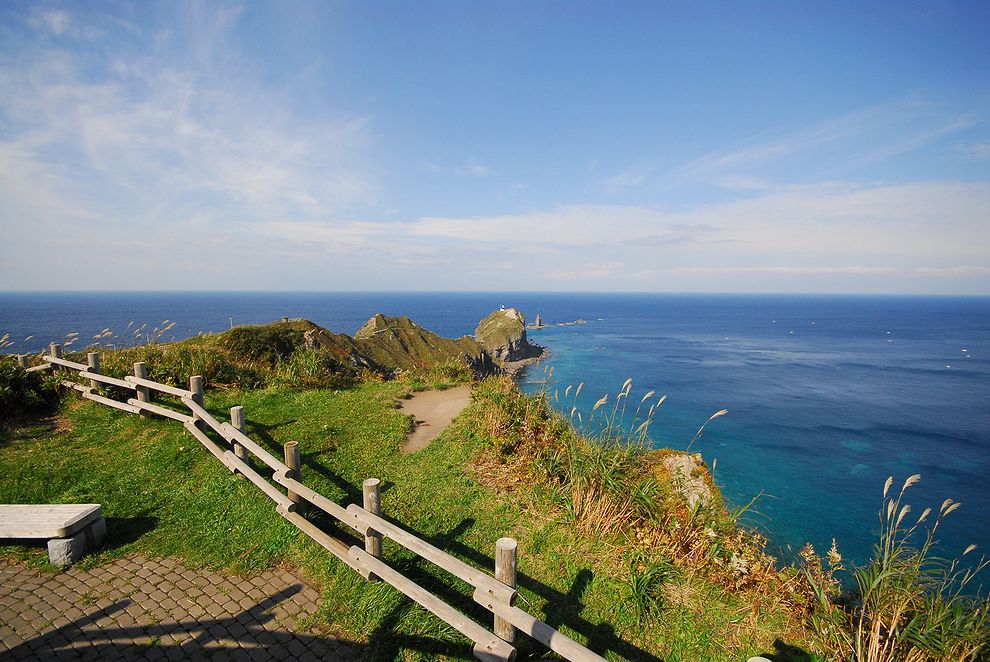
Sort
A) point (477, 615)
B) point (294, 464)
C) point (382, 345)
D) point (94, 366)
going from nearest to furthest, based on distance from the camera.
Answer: point (477, 615)
point (294, 464)
point (94, 366)
point (382, 345)

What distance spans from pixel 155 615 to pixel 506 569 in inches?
178

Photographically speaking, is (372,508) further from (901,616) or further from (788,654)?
(901,616)

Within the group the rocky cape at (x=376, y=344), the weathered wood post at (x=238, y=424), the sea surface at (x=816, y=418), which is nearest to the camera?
the weathered wood post at (x=238, y=424)

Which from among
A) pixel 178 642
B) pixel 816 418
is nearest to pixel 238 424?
pixel 178 642

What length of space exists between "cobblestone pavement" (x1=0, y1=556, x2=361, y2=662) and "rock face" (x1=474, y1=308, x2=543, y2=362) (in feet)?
174

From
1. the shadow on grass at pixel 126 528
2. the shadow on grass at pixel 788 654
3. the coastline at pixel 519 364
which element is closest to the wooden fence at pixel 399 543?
the shadow on grass at pixel 126 528

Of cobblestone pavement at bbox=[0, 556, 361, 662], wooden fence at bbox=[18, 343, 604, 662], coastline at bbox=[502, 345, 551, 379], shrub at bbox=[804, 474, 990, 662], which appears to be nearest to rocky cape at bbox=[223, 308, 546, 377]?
coastline at bbox=[502, 345, 551, 379]

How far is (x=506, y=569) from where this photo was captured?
4.36 metres

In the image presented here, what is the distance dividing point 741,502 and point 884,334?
12764 cm

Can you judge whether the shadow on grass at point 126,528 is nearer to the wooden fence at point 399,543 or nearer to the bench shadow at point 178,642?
the wooden fence at point 399,543

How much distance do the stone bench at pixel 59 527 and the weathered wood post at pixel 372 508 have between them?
4.38 meters

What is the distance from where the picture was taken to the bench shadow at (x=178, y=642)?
4453 millimetres

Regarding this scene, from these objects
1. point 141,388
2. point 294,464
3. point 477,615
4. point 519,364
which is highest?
point 141,388

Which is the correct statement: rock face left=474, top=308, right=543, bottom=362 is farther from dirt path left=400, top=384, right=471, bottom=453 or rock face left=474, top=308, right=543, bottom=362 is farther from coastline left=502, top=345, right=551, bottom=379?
dirt path left=400, top=384, right=471, bottom=453
